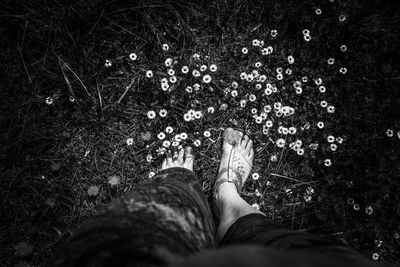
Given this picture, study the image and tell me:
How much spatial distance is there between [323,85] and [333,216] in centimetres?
119

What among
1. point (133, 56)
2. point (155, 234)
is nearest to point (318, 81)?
point (133, 56)

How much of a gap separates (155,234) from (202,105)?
5.58 feet

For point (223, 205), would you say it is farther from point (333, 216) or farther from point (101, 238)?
point (101, 238)

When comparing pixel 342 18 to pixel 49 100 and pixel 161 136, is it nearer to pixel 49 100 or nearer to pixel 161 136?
pixel 161 136

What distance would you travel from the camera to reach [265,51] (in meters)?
2.92

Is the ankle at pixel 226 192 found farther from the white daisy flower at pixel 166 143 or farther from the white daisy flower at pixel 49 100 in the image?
the white daisy flower at pixel 49 100

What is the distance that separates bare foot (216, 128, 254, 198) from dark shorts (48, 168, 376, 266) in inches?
35.6

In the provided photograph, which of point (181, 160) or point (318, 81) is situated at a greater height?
point (318, 81)

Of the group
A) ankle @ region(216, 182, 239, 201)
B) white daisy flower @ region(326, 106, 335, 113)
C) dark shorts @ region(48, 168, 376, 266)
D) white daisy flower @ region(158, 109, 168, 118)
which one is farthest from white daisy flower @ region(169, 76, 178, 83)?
white daisy flower @ region(326, 106, 335, 113)

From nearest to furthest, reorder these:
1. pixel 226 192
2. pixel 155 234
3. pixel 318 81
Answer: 1. pixel 155 234
2. pixel 226 192
3. pixel 318 81

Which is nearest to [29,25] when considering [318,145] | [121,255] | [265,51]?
[265,51]

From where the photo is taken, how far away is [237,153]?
2867mm

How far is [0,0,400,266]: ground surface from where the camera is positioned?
2844mm

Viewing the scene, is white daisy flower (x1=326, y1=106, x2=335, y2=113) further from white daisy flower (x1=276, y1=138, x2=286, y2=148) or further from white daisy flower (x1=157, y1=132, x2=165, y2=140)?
white daisy flower (x1=157, y1=132, x2=165, y2=140)
